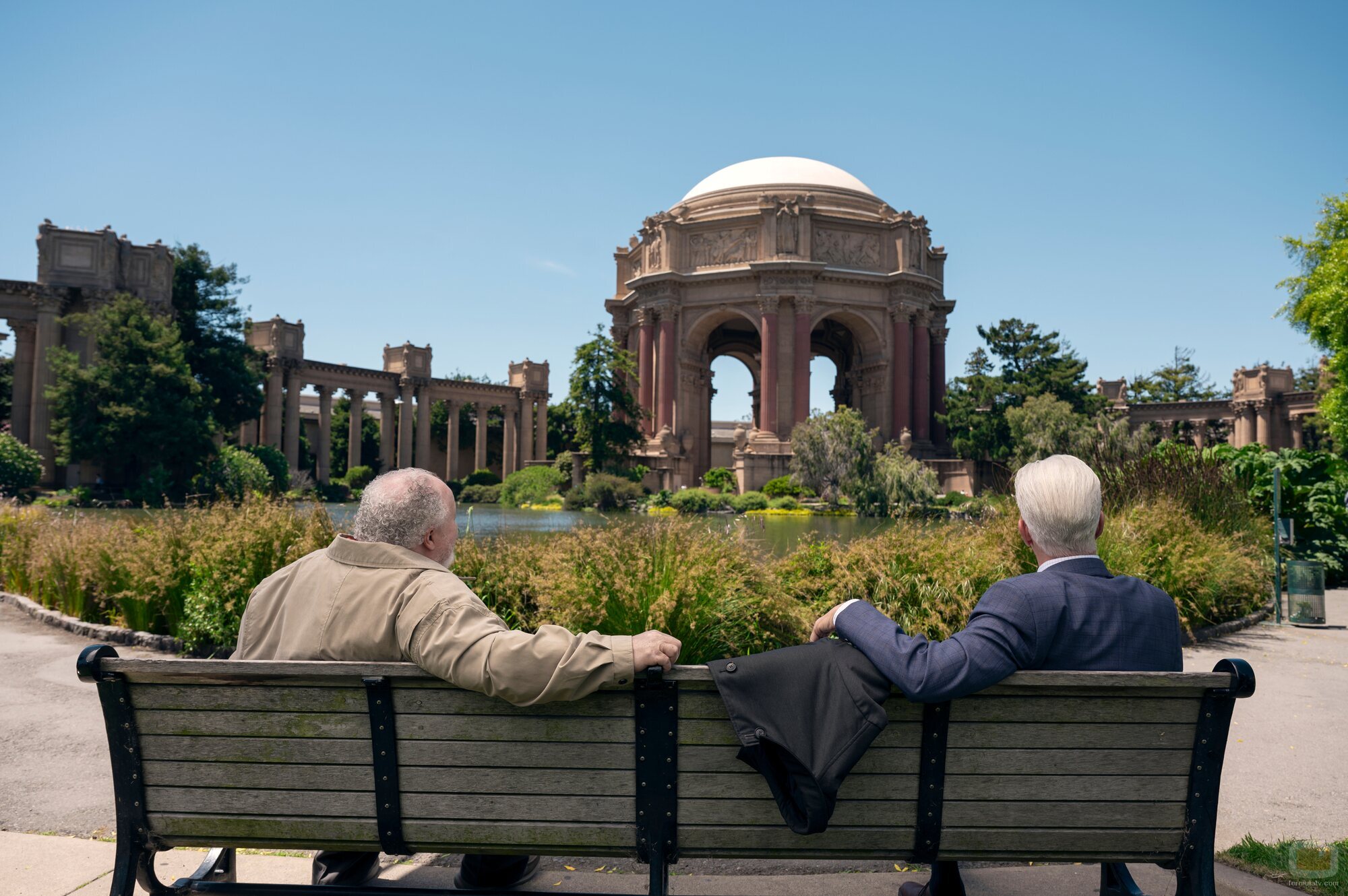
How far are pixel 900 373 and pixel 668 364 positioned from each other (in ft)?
42.1

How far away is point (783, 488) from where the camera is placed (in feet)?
119

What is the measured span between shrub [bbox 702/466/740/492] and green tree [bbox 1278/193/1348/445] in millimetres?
22568

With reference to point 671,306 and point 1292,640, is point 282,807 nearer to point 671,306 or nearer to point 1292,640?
point 1292,640

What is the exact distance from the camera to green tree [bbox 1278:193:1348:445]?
1033 inches

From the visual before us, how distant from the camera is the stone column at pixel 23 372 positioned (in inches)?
1603

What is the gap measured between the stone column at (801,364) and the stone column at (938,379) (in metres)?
9.68

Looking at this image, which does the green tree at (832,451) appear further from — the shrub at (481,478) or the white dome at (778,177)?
the shrub at (481,478)

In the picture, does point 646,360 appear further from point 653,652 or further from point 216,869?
point 653,652

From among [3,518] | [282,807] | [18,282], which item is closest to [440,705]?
[282,807]

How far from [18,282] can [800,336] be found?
37612 mm

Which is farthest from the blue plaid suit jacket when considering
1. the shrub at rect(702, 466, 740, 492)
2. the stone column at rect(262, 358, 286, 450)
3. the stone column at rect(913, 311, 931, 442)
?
the stone column at rect(262, 358, 286, 450)

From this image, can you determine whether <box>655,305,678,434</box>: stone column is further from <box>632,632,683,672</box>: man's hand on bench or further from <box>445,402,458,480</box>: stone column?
<box>632,632,683,672</box>: man's hand on bench

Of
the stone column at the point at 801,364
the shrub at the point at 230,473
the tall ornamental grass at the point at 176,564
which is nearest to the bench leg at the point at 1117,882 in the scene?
the tall ornamental grass at the point at 176,564

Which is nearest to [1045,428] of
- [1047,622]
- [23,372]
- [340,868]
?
[1047,622]
